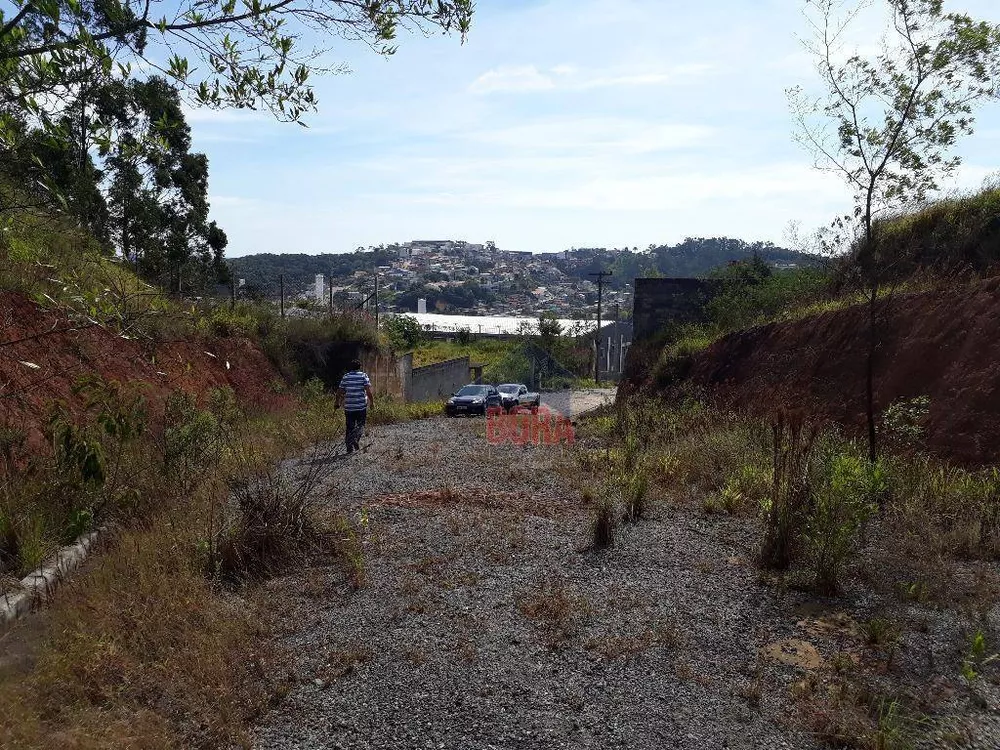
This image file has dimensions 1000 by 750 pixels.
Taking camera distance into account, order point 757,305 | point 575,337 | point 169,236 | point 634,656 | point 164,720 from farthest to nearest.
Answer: point 575,337, point 169,236, point 757,305, point 634,656, point 164,720

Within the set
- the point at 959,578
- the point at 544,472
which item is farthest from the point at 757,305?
the point at 959,578

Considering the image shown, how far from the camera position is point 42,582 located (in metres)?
5.69

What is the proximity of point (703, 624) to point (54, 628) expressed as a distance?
4662 mm

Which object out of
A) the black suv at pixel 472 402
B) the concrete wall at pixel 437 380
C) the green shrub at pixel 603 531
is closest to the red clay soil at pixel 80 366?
the green shrub at pixel 603 531

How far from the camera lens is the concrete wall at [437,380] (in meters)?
32.0

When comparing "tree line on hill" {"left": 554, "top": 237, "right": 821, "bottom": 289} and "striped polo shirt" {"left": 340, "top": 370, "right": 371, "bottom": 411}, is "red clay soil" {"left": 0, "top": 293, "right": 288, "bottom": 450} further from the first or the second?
"tree line on hill" {"left": 554, "top": 237, "right": 821, "bottom": 289}

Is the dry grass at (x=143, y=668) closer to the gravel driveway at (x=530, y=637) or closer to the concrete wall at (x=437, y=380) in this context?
the gravel driveway at (x=530, y=637)

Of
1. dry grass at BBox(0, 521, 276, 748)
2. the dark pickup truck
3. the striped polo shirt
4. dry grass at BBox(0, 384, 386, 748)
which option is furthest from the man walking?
the dark pickup truck

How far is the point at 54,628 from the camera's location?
491 cm

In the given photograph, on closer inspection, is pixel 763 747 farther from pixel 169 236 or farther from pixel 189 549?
pixel 169 236

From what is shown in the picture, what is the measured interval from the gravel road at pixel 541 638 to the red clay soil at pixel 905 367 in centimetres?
341

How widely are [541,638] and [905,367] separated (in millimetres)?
8139

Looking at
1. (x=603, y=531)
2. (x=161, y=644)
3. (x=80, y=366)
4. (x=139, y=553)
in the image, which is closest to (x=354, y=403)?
(x=80, y=366)

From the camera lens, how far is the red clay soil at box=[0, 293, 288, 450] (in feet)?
26.3
